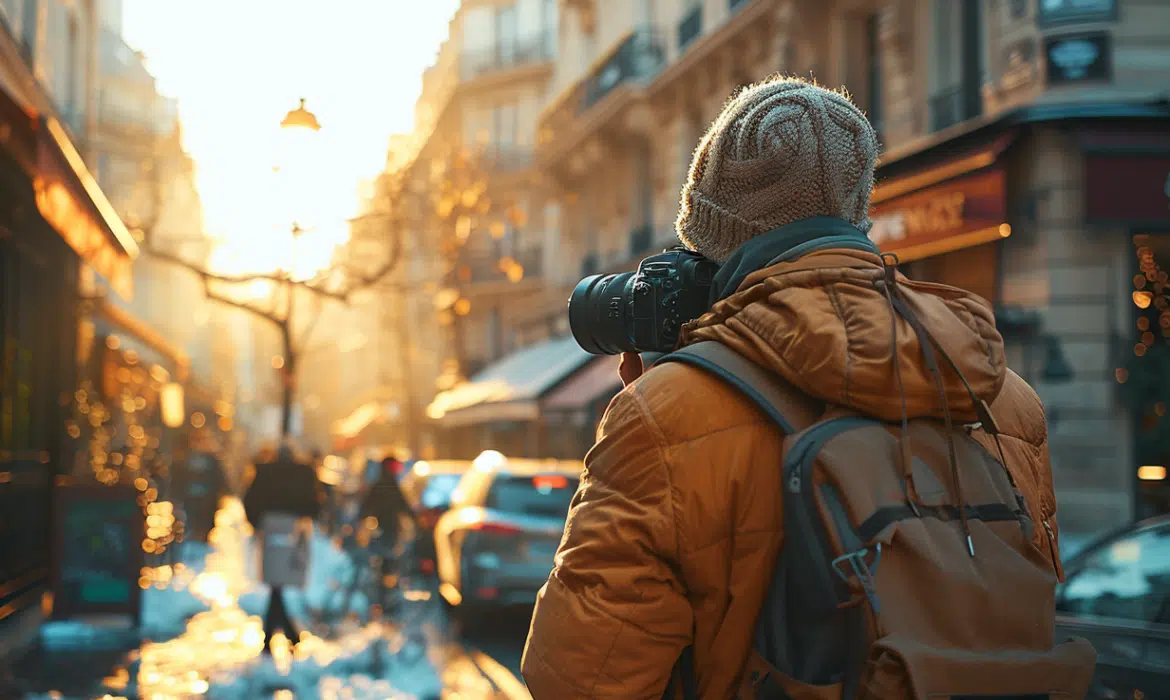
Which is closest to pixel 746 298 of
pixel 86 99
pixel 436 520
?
pixel 436 520

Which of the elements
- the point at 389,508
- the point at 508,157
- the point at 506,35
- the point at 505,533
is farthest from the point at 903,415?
the point at 506,35

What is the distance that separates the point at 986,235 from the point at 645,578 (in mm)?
14722

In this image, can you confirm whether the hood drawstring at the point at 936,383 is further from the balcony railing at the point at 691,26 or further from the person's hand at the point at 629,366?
the balcony railing at the point at 691,26

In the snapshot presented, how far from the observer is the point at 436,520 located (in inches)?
721

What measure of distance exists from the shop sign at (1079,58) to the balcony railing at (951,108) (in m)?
1.70

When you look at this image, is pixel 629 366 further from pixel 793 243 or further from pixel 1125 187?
pixel 1125 187

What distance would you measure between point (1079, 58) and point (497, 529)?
7.64 metres

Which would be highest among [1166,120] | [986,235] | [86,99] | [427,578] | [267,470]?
[86,99]

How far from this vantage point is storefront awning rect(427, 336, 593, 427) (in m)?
27.9

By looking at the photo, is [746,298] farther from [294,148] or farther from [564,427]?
[564,427]

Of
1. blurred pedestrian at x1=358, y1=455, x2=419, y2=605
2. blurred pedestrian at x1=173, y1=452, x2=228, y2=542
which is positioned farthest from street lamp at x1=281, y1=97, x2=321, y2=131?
blurred pedestrian at x1=173, y1=452, x2=228, y2=542

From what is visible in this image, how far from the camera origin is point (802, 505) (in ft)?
6.12

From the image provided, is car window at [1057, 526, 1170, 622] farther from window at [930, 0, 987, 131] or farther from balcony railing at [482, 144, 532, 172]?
balcony railing at [482, 144, 532, 172]

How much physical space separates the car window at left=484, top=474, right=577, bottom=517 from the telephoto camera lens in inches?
434
